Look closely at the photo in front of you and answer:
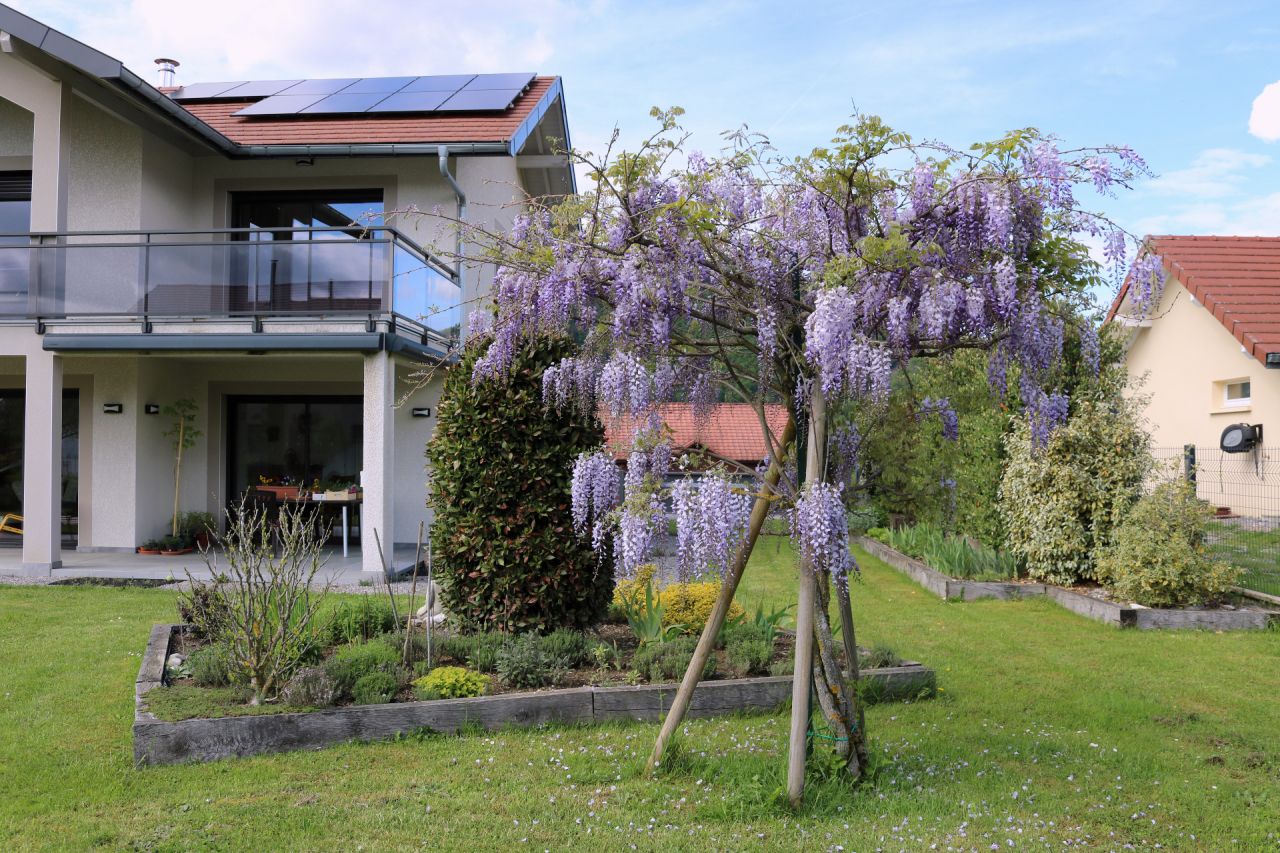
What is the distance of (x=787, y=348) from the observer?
4215 mm

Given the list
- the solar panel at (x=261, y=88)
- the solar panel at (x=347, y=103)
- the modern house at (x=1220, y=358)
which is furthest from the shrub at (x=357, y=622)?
the modern house at (x=1220, y=358)

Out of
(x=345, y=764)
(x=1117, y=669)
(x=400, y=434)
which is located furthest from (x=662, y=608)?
(x=400, y=434)

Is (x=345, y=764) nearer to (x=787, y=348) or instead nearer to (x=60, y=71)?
(x=787, y=348)

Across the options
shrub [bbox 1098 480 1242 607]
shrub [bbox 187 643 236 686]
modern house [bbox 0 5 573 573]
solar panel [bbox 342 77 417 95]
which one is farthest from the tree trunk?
solar panel [bbox 342 77 417 95]

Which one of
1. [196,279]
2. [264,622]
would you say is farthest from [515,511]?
[196,279]

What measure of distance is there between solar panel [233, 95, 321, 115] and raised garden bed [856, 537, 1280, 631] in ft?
34.7

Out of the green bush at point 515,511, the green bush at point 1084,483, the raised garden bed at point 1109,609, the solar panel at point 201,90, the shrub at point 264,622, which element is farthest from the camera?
the solar panel at point 201,90

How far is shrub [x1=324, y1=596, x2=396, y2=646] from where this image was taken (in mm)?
6069

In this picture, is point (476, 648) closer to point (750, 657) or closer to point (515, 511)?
point (515, 511)

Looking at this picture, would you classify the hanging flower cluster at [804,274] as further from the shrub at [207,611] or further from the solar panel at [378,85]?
the solar panel at [378,85]

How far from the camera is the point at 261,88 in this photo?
1450cm

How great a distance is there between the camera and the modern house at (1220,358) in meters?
12.9

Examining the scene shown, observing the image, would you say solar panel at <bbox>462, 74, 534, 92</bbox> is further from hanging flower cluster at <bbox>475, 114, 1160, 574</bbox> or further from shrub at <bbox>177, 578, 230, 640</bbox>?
hanging flower cluster at <bbox>475, 114, 1160, 574</bbox>

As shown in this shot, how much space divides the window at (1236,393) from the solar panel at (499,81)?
1205 centimetres
